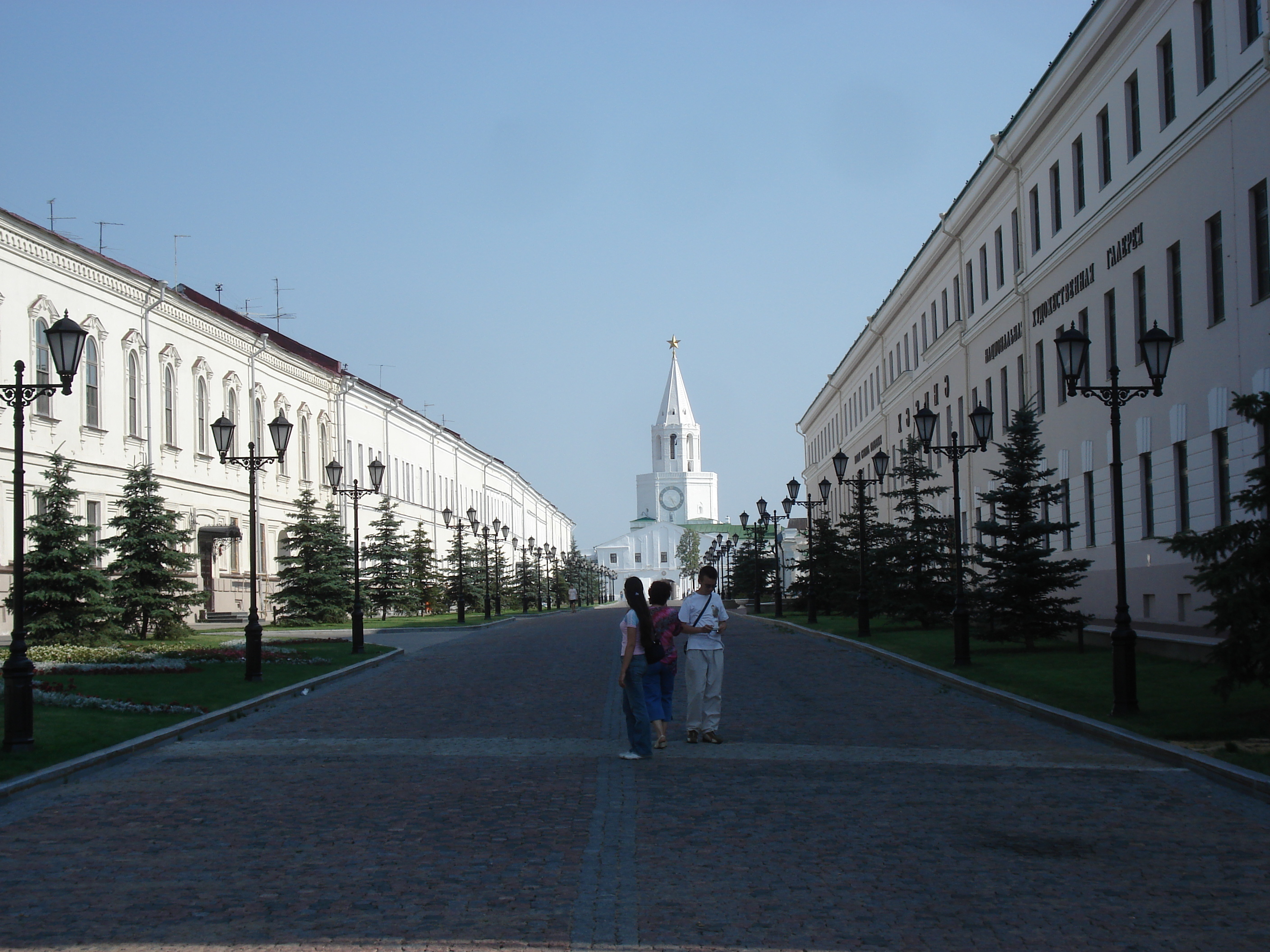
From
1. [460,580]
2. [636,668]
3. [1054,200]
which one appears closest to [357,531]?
[636,668]

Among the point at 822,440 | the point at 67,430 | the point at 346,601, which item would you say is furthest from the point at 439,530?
the point at 67,430

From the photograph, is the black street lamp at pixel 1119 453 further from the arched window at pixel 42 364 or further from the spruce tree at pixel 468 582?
the spruce tree at pixel 468 582

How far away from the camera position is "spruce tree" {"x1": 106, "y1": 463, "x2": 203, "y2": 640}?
31562mm

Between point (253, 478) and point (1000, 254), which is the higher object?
point (1000, 254)

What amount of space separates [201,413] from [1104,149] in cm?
3222

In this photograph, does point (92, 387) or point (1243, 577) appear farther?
point (92, 387)

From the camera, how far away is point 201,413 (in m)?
47.5

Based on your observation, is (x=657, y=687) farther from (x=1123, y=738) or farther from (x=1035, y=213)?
(x=1035, y=213)

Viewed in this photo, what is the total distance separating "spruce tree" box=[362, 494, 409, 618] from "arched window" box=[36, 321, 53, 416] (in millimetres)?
19287

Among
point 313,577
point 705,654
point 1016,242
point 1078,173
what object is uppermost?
point 1078,173

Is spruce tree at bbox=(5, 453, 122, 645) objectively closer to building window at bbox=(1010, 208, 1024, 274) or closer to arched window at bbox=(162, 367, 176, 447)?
arched window at bbox=(162, 367, 176, 447)

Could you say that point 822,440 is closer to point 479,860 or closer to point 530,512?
point 530,512

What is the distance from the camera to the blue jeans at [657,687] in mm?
12820

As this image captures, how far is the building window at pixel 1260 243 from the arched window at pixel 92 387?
31.0 meters
